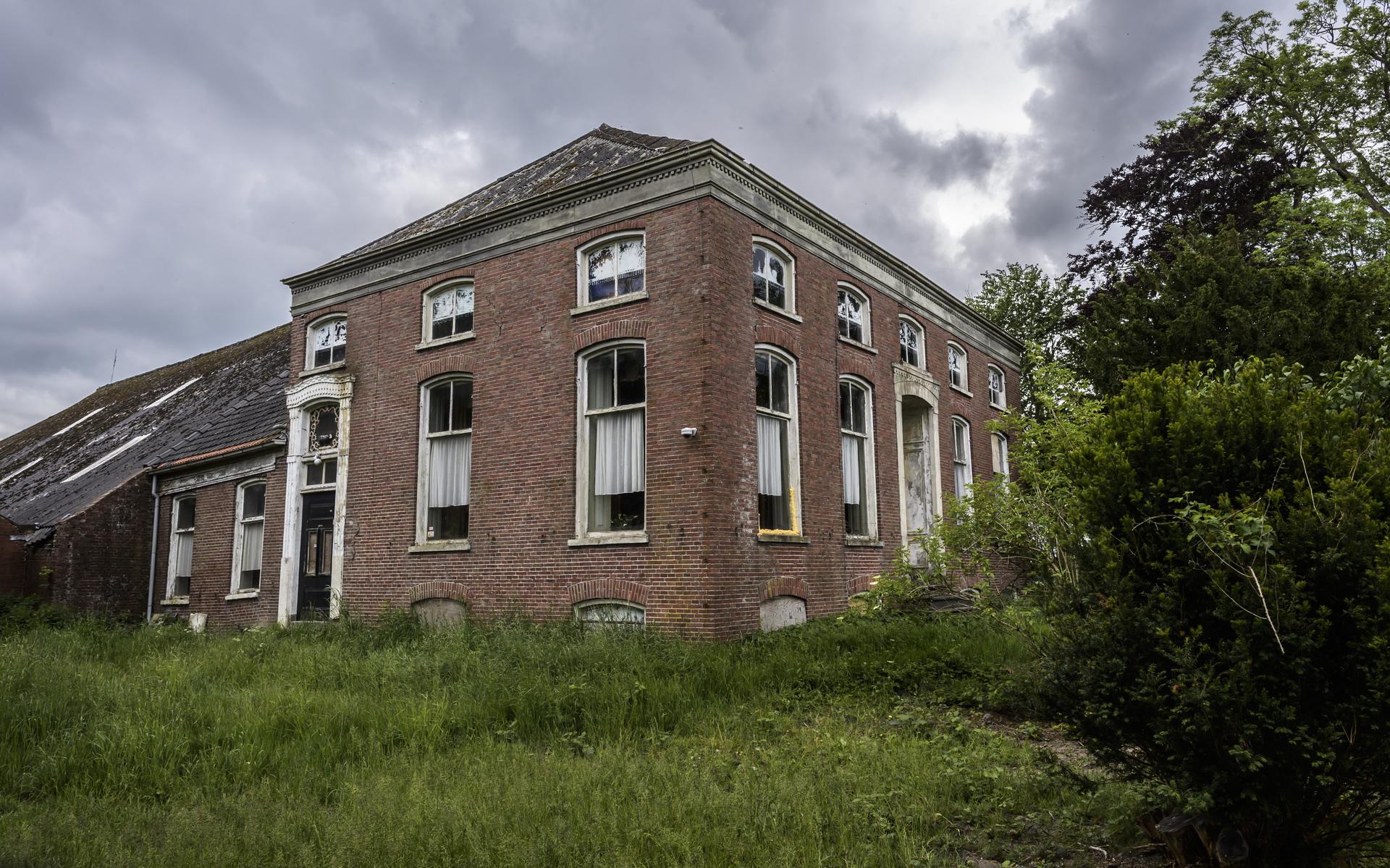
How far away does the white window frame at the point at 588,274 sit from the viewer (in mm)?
13086

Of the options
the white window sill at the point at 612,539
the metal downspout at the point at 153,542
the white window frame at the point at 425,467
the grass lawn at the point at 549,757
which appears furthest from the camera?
the metal downspout at the point at 153,542

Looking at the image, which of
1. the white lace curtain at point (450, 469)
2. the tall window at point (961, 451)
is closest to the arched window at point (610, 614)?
the white lace curtain at point (450, 469)

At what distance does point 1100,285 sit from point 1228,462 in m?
19.5

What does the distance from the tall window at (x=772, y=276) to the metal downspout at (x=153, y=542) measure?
15.4 m

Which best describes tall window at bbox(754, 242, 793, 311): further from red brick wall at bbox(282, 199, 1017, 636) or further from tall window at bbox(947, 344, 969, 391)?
tall window at bbox(947, 344, 969, 391)

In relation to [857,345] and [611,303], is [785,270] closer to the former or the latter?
[857,345]

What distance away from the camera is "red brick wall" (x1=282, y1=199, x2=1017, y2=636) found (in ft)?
39.5

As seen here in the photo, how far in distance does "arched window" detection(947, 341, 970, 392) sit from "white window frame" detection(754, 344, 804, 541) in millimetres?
7137

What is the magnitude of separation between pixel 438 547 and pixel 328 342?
5482mm

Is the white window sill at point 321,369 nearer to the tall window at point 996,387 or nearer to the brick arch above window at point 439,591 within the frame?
the brick arch above window at point 439,591

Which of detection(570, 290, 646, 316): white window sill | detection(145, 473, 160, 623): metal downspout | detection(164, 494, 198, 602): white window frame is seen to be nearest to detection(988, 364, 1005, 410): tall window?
detection(570, 290, 646, 316): white window sill

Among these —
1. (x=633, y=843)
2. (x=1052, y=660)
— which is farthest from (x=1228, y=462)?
(x=633, y=843)

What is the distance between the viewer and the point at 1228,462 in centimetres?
450

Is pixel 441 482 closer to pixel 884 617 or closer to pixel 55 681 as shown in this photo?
pixel 55 681
